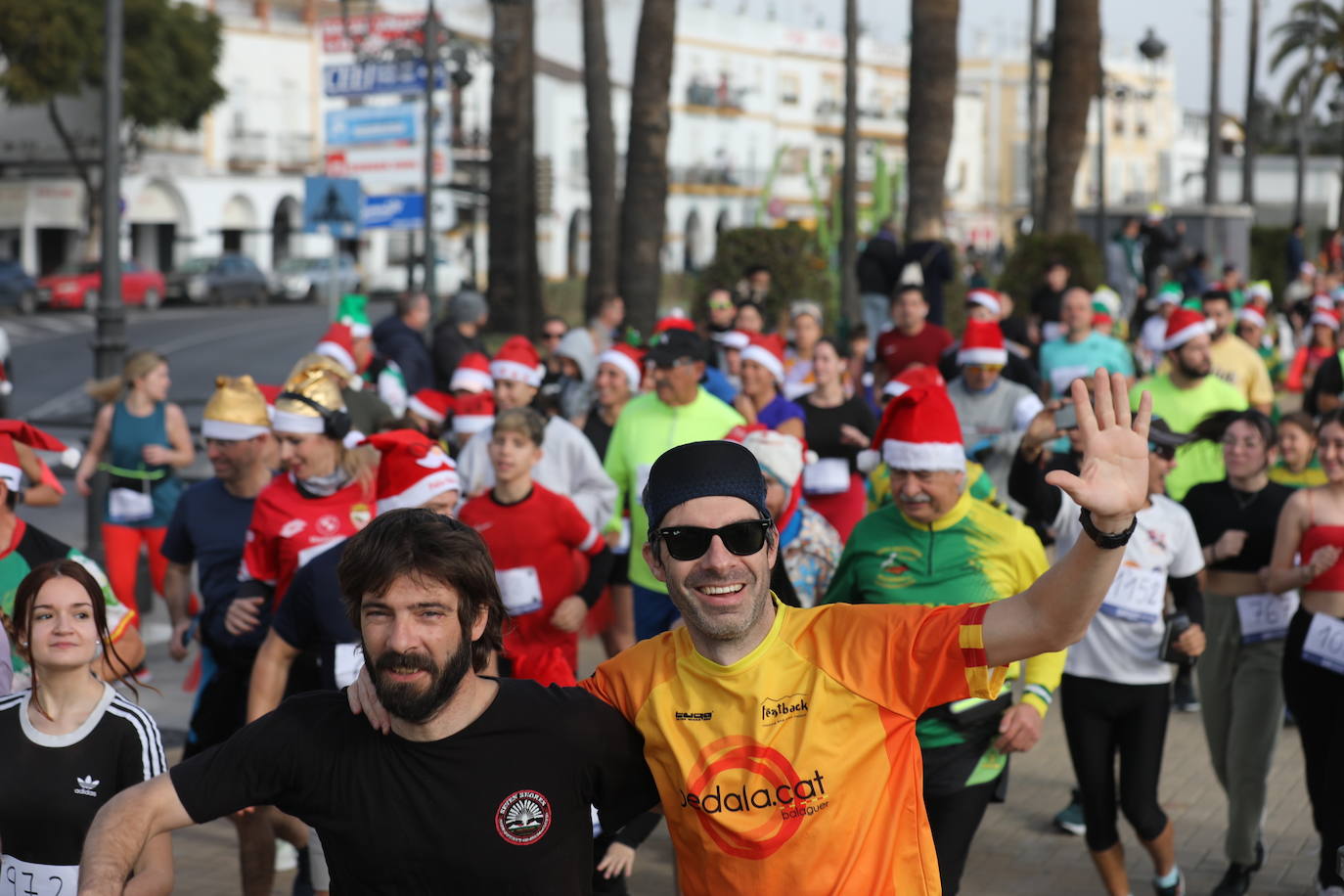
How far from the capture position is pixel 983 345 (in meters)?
9.91

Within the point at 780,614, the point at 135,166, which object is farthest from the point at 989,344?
the point at 135,166

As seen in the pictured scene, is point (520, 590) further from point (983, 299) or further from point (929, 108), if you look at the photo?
point (929, 108)

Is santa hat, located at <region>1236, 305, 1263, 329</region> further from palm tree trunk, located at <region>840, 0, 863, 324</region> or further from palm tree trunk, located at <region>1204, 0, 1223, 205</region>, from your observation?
palm tree trunk, located at <region>1204, 0, 1223, 205</region>

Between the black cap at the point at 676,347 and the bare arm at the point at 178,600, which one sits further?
the black cap at the point at 676,347

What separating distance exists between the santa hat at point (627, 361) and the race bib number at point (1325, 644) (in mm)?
4676

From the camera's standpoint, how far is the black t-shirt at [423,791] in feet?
11.1

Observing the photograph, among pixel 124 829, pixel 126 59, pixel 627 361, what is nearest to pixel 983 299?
pixel 627 361

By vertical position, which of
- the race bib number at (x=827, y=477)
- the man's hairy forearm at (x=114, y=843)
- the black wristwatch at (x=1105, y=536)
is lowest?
the race bib number at (x=827, y=477)

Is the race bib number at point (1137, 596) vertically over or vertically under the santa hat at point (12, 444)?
under

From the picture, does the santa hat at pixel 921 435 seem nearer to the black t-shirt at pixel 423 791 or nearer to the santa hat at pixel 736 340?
the black t-shirt at pixel 423 791

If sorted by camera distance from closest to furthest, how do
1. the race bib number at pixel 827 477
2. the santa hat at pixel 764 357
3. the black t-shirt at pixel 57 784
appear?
the black t-shirt at pixel 57 784 → the race bib number at pixel 827 477 → the santa hat at pixel 764 357

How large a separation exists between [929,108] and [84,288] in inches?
1225

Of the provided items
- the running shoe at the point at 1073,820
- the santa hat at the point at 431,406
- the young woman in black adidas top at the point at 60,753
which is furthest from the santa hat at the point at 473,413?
the young woman in black adidas top at the point at 60,753

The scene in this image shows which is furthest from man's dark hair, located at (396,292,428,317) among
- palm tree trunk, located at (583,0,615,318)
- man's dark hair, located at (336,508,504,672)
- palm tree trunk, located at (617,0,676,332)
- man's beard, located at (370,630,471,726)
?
man's beard, located at (370,630,471,726)
